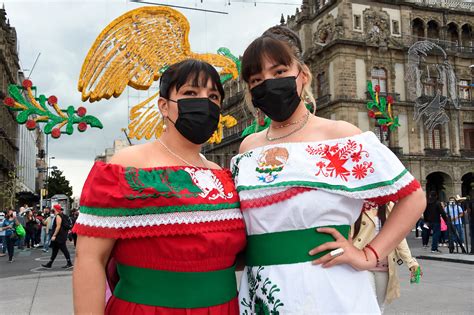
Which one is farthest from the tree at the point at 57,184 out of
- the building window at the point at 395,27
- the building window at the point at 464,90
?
the building window at the point at 464,90

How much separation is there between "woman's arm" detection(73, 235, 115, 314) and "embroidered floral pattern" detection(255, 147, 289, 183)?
69cm

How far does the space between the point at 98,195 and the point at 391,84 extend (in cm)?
3100

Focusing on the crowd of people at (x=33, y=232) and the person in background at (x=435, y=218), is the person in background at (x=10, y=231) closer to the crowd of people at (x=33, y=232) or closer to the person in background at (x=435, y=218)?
the crowd of people at (x=33, y=232)

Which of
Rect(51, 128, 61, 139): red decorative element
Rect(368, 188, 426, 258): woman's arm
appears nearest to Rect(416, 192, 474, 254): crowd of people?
Rect(51, 128, 61, 139): red decorative element

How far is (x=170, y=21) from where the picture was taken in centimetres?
925

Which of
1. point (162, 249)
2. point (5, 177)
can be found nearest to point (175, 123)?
point (162, 249)

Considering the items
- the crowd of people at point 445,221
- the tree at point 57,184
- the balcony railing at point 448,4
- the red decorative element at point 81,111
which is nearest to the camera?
the red decorative element at point 81,111

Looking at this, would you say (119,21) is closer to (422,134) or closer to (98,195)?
(98,195)

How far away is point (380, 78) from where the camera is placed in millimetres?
30344

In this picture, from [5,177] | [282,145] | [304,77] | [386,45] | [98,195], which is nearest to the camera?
[98,195]

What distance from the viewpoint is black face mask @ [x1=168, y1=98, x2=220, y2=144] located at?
2051 millimetres

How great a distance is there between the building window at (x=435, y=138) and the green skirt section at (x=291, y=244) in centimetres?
3125

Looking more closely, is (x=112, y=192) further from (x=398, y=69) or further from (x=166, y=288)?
(x=398, y=69)

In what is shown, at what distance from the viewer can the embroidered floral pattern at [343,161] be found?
1.89 metres
